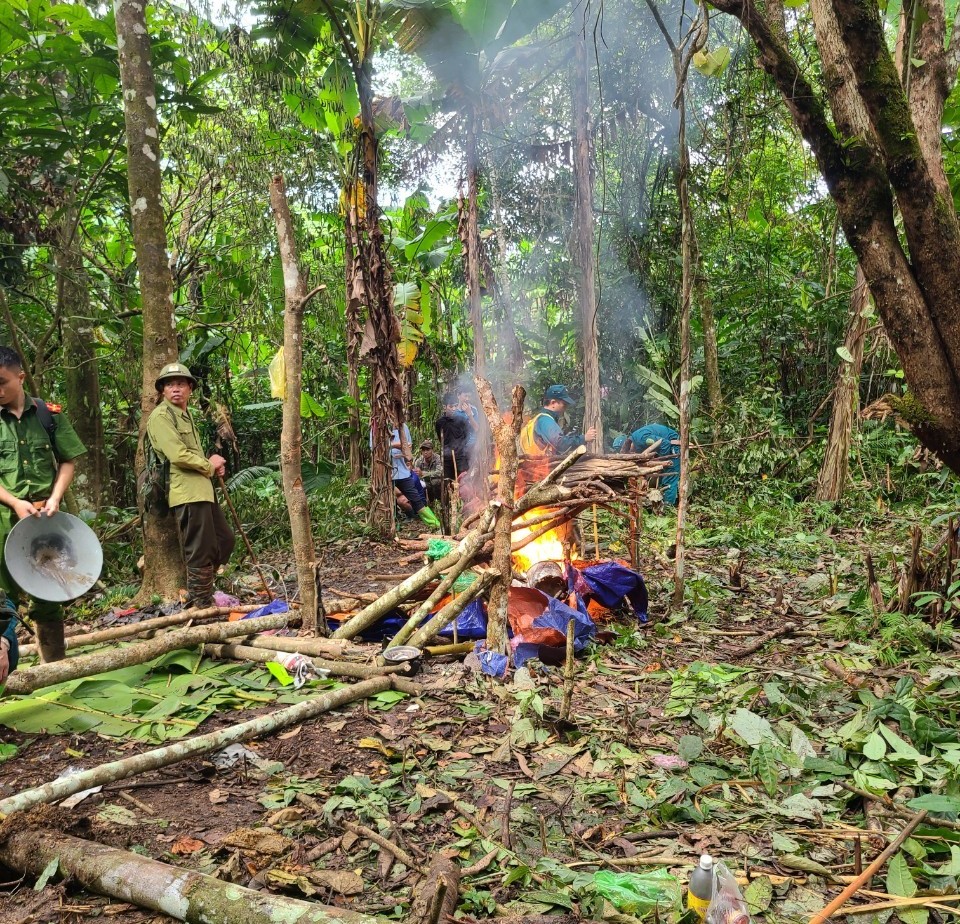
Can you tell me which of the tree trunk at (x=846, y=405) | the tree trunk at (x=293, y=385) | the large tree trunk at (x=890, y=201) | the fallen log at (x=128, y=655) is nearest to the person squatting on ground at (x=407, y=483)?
the tree trunk at (x=293, y=385)

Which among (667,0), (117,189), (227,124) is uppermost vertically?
(667,0)

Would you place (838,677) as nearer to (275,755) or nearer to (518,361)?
(275,755)

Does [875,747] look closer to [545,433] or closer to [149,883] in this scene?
[149,883]

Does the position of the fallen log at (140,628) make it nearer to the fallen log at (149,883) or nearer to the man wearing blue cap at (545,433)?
the fallen log at (149,883)

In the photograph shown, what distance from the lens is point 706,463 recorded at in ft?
36.0

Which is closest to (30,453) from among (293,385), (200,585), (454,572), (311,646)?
(293,385)

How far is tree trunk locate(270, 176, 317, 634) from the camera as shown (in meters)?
4.59

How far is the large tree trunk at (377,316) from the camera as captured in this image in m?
8.69

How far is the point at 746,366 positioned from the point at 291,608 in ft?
31.1

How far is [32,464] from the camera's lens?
4.26 m

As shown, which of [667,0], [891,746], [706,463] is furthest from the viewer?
[706,463]

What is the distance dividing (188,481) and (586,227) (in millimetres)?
6886

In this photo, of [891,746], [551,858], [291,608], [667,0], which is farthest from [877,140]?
[667,0]

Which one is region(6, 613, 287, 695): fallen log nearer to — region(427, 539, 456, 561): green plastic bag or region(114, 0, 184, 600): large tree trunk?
region(427, 539, 456, 561): green plastic bag
